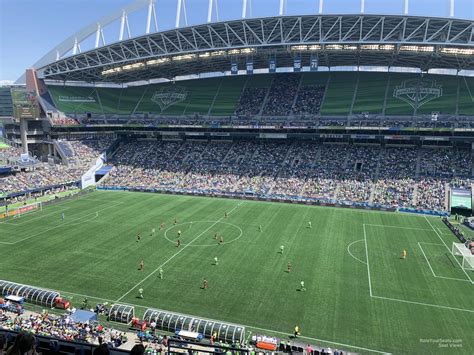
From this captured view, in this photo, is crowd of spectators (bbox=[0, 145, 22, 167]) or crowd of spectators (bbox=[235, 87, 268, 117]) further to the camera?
crowd of spectators (bbox=[235, 87, 268, 117])

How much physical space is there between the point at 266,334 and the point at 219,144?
54695mm

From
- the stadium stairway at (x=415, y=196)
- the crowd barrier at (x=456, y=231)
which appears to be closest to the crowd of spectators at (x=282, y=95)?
the stadium stairway at (x=415, y=196)

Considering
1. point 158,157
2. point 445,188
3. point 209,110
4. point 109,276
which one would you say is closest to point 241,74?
point 209,110

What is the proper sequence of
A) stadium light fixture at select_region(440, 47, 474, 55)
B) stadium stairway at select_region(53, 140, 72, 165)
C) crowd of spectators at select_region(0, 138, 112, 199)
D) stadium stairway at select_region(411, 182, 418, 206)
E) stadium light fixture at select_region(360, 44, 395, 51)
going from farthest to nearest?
stadium stairway at select_region(53, 140, 72, 165)
stadium light fixture at select_region(360, 44, 395, 51)
stadium light fixture at select_region(440, 47, 474, 55)
crowd of spectators at select_region(0, 138, 112, 199)
stadium stairway at select_region(411, 182, 418, 206)

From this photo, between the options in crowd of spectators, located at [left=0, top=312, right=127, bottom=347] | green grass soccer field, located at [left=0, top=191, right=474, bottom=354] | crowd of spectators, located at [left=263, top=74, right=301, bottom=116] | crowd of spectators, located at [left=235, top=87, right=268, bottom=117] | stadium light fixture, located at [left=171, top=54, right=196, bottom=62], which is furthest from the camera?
crowd of spectators, located at [left=235, top=87, right=268, bottom=117]

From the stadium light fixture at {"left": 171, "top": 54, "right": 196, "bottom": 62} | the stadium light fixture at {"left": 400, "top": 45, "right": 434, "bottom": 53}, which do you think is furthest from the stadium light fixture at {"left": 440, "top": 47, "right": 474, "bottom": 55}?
the stadium light fixture at {"left": 171, "top": 54, "right": 196, "bottom": 62}

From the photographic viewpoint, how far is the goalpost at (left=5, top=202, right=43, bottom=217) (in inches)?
1849

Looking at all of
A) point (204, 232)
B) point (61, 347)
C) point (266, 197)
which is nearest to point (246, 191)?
point (266, 197)

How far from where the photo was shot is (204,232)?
4000 centimetres

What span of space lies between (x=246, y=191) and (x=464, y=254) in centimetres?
3327

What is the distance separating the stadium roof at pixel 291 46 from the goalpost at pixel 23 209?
1238 inches

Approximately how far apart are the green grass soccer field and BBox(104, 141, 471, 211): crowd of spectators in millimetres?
7273

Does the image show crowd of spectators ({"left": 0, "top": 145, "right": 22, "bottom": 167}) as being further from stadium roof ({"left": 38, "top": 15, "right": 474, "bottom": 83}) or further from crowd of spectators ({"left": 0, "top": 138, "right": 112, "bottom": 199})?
stadium roof ({"left": 38, "top": 15, "right": 474, "bottom": 83})

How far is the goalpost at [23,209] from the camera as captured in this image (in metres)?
47.0
